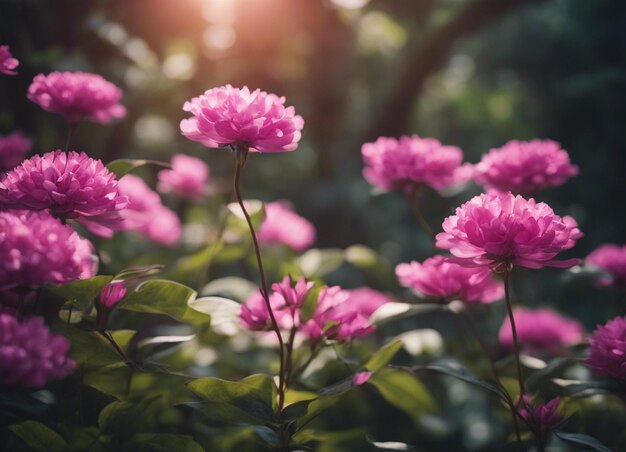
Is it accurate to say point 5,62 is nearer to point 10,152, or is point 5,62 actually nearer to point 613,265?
point 10,152

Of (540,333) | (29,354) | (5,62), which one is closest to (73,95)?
(5,62)

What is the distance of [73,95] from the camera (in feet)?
2.27

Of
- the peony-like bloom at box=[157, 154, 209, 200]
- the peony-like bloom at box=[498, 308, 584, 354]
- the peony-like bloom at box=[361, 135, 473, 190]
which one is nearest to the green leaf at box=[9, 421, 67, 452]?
the peony-like bloom at box=[361, 135, 473, 190]

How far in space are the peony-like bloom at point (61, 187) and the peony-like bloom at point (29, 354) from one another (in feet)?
0.41

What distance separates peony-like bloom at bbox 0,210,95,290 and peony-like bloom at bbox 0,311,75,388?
0.04 metres

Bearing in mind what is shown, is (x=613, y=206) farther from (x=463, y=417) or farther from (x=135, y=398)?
(x=135, y=398)

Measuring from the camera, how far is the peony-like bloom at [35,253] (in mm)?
466

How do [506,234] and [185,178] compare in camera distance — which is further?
[185,178]

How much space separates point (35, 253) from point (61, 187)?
0.10m

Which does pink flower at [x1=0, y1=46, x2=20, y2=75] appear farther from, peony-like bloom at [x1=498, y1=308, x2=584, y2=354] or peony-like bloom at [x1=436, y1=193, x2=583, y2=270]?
peony-like bloom at [x1=498, y1=308, x2=584, y2=354]

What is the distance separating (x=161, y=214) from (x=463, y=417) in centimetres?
77

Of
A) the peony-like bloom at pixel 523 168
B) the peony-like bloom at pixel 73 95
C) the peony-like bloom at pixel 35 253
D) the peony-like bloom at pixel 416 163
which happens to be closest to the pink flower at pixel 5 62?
the peony-like bloom at pixel 73 95

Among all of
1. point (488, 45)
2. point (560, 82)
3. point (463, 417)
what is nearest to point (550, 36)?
point (560, 82)

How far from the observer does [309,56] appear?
274 cm
